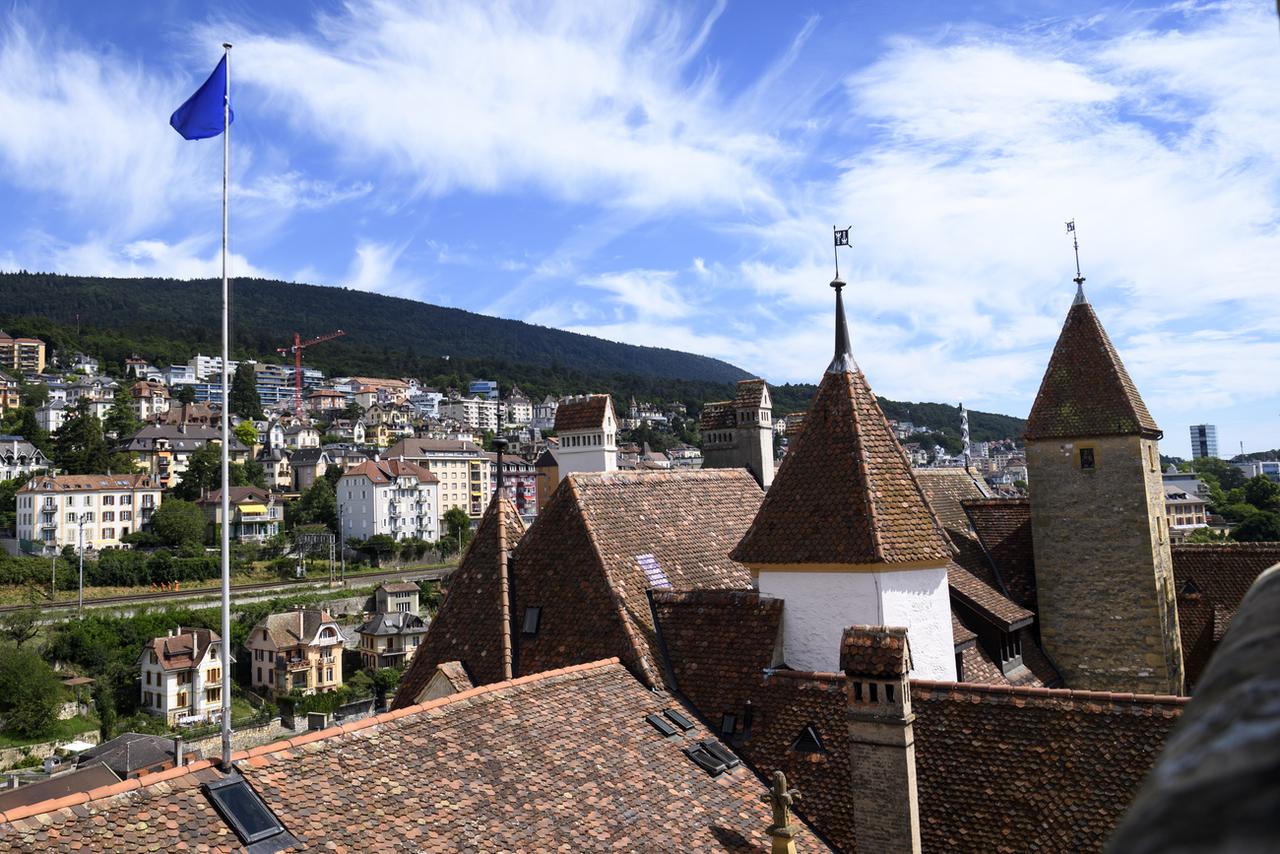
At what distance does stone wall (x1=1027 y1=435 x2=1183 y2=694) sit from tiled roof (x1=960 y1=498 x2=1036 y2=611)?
82cm

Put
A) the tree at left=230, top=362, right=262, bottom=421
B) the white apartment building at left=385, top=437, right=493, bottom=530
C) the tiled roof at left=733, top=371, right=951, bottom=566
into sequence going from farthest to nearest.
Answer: the tree at left=230, top=362, right=262, bottom=421, the white apartment building at left=385, top=437, right=493, bottom=530, the tiled roof at left=733, top=371, right=951, bottom=566

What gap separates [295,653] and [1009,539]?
60.1m

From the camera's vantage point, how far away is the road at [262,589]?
233 ft

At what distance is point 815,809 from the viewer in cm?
1091

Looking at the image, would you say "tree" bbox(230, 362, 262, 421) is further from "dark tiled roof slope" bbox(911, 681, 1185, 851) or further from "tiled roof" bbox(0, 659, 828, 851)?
"dark tiled roof slope" bbox(911, 681, 1185, 851)

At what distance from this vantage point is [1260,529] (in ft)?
213

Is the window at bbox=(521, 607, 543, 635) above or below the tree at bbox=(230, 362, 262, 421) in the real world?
below

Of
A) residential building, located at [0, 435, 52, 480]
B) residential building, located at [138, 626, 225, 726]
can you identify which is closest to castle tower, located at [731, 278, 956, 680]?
residential building, located at [138, 626, 225, 726]

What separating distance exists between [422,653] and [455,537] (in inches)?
3770

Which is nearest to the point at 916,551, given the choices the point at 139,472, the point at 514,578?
the point at 514,578

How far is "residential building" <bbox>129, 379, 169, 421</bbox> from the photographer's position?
149750mm

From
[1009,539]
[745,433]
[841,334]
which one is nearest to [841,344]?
[841,334]

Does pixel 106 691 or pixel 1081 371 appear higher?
pixel 1081 371

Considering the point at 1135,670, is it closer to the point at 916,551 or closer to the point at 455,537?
the point at 916,551
